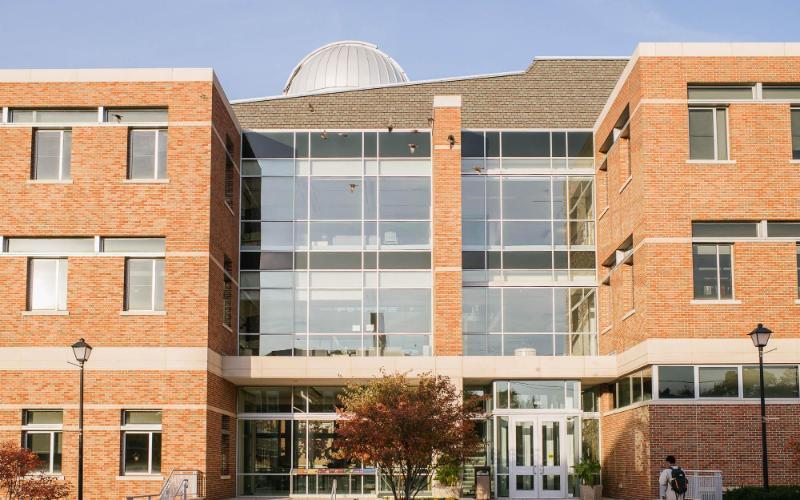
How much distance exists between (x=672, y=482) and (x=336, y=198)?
1606 cm

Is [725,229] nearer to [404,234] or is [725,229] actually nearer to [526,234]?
[526,234]

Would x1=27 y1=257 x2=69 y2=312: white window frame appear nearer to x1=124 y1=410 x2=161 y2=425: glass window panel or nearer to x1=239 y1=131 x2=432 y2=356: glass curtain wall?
x1=124 y1=410 x2=161 y2=425: glass window panel

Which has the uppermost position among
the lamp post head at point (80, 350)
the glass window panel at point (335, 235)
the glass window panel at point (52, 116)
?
the glass window panel at point (52, 116)

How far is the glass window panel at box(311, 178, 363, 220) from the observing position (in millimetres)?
36375

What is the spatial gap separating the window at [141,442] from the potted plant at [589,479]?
12842mm

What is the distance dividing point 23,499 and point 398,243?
49.6ft

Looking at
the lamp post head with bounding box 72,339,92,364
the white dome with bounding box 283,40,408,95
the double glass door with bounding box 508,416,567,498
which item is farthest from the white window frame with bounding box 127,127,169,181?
the white dome with bounding box 283,40,408,95

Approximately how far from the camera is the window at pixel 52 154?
100ft

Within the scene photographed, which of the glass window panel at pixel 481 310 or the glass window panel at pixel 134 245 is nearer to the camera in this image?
the glass window panel at pixel 134 245

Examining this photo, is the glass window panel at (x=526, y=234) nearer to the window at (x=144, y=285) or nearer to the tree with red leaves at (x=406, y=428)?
the tree with red leaves at (x=406, y=428)

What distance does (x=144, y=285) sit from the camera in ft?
98.5

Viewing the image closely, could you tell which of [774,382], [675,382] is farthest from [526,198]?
[774,382]

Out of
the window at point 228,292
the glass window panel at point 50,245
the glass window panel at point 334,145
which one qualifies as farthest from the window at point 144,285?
the glass window panel at point 334,145

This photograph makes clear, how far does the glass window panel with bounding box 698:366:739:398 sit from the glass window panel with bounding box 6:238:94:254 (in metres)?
17.1
